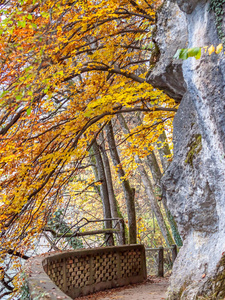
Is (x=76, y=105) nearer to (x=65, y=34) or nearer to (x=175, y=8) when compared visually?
(x=65, y=34)

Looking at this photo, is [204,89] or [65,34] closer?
[204,89]

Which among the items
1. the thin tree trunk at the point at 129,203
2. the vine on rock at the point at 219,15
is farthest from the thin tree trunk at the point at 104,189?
the vine on rock at the point at 219,15

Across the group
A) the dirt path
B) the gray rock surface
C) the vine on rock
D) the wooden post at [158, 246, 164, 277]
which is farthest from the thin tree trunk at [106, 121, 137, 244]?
the vine on rock

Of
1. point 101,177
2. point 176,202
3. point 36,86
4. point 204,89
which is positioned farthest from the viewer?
point 101,177

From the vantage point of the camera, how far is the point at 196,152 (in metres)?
5.59

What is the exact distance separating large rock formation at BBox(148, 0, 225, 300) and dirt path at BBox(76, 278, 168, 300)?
4.53 ft

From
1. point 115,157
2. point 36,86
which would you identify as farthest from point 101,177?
point 36,86

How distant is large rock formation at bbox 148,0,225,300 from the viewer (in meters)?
4.53

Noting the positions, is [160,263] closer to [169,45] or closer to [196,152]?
[196,152]

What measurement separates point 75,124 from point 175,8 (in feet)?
10.0

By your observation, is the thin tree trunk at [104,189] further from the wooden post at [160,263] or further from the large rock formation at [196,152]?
the large rock formation at [196,152]

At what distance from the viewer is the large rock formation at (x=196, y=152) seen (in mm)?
4531

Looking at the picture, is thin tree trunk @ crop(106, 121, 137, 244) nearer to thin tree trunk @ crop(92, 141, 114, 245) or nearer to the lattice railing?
thin tree trunk @ crop(92, 141, 114, 245)

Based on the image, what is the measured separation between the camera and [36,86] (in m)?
5.27
